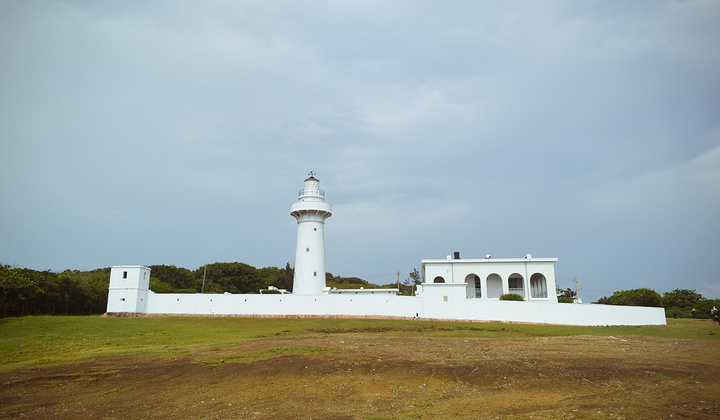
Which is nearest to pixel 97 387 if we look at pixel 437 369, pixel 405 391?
pixel 405 391

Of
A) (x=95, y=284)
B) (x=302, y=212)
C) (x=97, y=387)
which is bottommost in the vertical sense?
(x=97, y=387)

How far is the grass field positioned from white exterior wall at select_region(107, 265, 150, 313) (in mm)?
13614

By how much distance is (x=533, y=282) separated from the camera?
39938 millimetres

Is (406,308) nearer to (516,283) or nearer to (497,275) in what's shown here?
(497,275)

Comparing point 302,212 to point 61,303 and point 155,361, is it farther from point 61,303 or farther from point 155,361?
point 155,361

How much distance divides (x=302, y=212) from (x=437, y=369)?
2710cm

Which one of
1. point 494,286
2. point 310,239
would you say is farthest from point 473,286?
point 310,239

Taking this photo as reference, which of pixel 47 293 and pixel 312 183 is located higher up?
pixel 312 183

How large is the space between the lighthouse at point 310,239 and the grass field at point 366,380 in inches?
701

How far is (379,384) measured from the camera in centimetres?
1053

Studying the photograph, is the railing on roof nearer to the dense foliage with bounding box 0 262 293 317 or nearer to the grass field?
the dense foliage with bounding box 0 262 293 317

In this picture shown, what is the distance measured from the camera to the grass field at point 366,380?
8688 millimetres

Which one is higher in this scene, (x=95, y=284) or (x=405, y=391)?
(x=95, y=284)

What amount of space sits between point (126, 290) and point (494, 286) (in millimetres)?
29579
